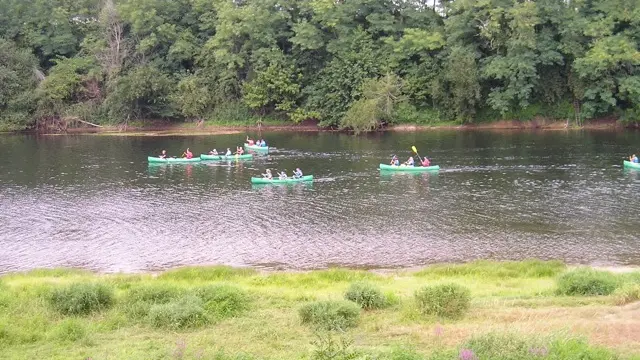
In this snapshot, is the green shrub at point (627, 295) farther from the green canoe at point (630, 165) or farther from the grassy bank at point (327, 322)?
the green canoe at point (630, 165)

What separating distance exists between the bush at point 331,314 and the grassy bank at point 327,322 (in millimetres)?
23

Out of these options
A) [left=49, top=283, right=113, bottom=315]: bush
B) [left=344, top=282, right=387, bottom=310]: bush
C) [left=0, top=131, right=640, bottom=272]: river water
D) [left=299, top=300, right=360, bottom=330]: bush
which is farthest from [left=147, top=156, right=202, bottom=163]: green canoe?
[left=299, top=300, right=360, bottom=330]: bush

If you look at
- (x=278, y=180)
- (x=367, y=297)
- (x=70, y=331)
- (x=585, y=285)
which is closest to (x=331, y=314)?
(x=367, y=297)

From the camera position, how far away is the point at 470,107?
7019cm

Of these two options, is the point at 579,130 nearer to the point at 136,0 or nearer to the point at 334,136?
the point at 334,136

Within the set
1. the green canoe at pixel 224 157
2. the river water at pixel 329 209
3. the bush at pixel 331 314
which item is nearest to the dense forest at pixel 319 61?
the river water at pixel 329 209

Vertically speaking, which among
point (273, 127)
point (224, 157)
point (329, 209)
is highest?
point (273, 127)

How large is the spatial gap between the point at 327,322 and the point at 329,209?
72.0 feet

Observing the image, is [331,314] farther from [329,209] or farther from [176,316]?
[329,209]

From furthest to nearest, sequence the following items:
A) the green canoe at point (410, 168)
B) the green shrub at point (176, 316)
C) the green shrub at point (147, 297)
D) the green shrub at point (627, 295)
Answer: the green canoe at point (410, 168) < the green shrub at point (147, 297) < the green shrub at point (627, 295) < the green shrub at point (176, 316)

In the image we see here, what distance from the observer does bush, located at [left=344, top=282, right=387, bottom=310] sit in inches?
637

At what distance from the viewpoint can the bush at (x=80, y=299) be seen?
16219mm

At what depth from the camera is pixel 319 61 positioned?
77625 millimetres

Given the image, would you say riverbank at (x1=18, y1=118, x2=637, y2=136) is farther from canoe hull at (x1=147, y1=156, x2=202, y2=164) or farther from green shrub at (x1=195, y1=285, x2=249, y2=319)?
green shrub at (x1=195, y1=285, x2=249, y2=319)
